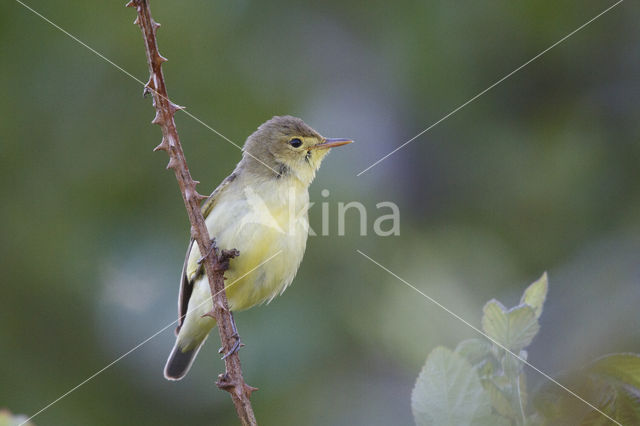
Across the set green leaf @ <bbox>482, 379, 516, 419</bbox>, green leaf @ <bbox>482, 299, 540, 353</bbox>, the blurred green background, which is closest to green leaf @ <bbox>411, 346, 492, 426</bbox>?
green leaf @ <bbox>482, 379, 516, 419</bbox>

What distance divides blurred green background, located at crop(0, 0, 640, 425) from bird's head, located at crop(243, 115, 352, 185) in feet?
1.32

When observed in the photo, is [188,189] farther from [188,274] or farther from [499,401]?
[188,274]

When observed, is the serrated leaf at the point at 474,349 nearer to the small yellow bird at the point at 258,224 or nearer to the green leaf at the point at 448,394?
the green leaf at the point at 448,394

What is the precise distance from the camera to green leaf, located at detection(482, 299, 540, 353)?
1243 mm

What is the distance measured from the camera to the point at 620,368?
1.00 metres

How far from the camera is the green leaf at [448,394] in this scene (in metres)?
1.04

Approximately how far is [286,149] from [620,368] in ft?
10.2

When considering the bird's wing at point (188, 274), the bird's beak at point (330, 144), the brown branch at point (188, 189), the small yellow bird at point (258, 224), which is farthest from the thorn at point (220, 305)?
the bird's beak at point (330, 144)

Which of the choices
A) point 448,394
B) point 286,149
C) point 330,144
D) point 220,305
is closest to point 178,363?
point 286,149

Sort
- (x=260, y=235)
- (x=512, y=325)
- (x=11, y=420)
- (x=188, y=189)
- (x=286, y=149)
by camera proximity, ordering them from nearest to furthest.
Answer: (x=11, y=420)
(x=512, y=325)
(x=188, y=189)
(x=260, y=235)
(x=286, y=149)

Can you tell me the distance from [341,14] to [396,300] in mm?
2908

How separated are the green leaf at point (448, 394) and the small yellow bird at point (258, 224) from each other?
2.32 meters

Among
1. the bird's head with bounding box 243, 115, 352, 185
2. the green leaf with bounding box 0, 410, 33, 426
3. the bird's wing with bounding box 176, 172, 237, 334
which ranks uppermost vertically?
the bird's head with bounding box 243, 115, 352, 185

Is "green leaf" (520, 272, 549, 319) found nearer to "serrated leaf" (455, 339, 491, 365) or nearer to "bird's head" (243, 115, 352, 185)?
"serrated leaf" (455, 339, 491, 365)
